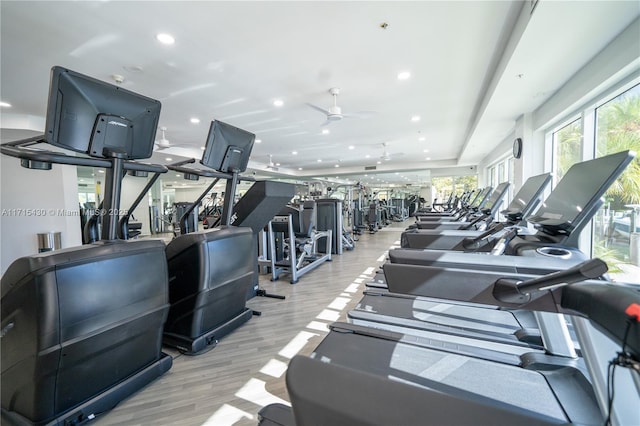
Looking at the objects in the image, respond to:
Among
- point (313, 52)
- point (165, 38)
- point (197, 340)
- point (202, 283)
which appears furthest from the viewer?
point (313, 52)

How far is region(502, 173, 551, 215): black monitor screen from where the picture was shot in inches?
74.5

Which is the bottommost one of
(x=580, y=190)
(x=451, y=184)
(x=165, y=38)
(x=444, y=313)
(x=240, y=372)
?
(x=240, y=372)

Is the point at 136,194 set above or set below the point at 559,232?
above

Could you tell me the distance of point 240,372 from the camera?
1.87 m

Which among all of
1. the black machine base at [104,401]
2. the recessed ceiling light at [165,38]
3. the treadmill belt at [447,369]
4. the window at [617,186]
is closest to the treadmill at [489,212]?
the window at [617,186]

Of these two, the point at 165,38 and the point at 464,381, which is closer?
the point at 464,381

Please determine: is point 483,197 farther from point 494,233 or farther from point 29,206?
point 29,206

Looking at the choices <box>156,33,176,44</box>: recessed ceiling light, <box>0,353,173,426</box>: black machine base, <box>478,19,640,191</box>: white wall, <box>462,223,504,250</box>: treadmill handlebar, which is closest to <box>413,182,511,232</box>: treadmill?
<box>462,223,504,250</box>: treadmill handlebar

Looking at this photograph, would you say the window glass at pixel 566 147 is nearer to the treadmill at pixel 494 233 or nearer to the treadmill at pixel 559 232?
the treadmill at pixel 494 233

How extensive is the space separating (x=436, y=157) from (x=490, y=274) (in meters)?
12.1

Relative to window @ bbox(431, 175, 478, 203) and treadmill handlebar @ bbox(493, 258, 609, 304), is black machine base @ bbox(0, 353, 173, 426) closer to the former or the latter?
treadmill handlebar @ bbox(493, 258, 609, 304)

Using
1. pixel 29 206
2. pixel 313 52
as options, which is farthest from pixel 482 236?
pixel 29 206

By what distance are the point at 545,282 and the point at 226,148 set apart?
2.26 m

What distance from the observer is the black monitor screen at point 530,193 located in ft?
6.21
